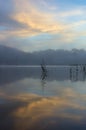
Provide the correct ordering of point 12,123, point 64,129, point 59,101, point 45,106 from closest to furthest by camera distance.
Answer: point 64,129 < point 12,123 < point 45,106 < point 59,101

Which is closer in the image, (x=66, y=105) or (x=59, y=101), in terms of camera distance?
(x=66, y=105)

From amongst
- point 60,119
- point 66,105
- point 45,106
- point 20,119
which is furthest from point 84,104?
point 20,119

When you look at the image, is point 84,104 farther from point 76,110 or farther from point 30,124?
point 30,124

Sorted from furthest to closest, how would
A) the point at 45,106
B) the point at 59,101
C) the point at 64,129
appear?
the point at 59,101, the point at 45,106, the point at 64,129

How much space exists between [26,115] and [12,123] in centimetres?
161

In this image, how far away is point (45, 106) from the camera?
1548cm

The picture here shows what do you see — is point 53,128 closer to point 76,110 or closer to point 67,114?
point 67,114

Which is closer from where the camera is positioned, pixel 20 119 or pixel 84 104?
pixel 20 119

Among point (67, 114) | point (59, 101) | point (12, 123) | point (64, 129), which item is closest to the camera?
point (64, 129)

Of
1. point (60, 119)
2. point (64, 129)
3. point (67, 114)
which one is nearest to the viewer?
point (64, 129)

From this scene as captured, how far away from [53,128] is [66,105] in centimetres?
553

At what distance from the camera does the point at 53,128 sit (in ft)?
34.0

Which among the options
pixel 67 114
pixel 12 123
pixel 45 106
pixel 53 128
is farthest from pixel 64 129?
pixel 45 106

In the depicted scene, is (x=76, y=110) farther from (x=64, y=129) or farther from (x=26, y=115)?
(x=64, y=129)
